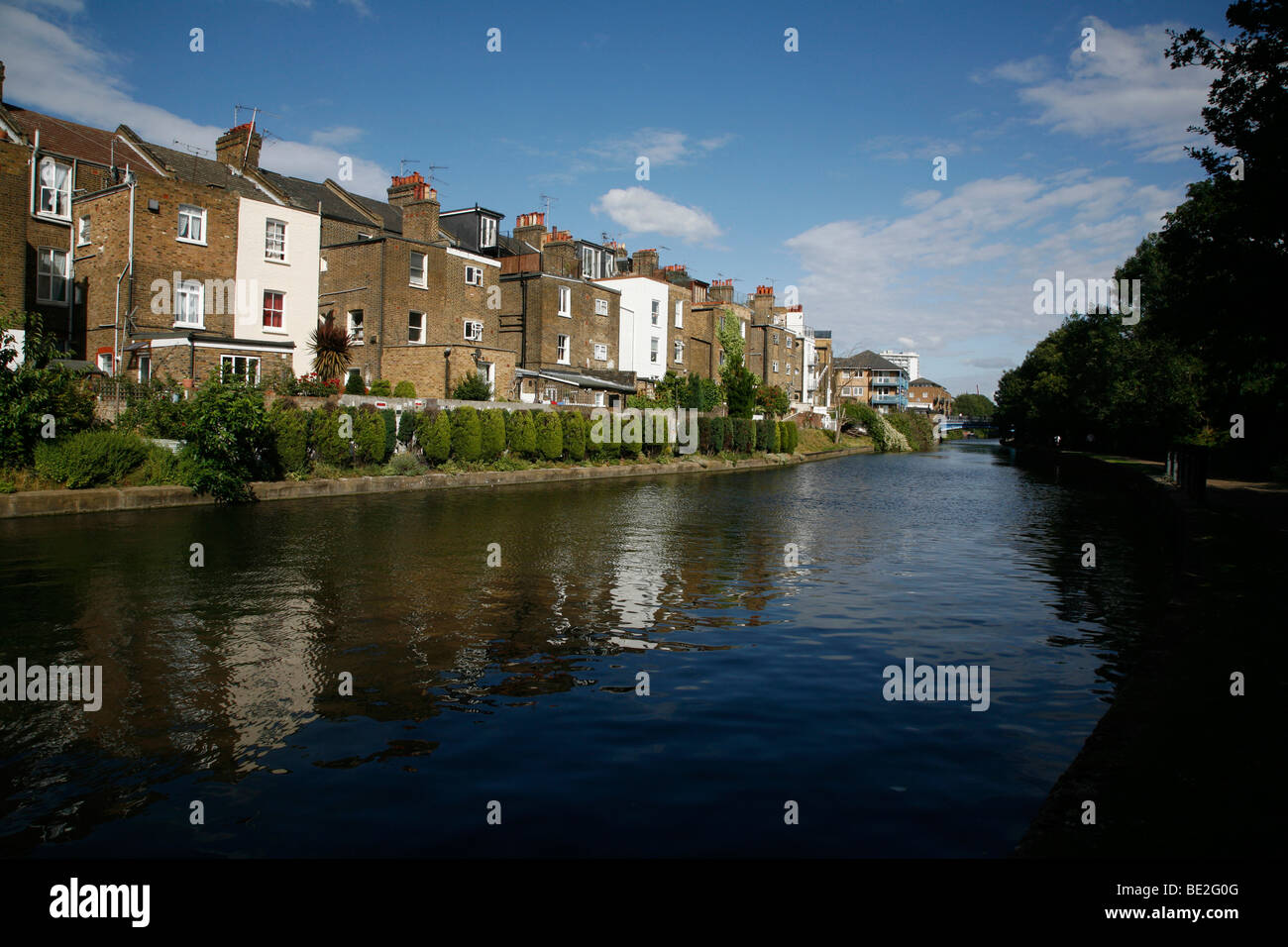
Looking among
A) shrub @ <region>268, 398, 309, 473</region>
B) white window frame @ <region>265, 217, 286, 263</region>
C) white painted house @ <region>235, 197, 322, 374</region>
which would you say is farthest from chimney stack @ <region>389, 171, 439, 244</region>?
shrub @ <region>268, 398, 309, 473</region>

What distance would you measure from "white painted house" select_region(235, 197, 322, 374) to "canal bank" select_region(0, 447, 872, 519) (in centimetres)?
1007

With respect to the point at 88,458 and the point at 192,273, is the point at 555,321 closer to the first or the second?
the point at 192,273

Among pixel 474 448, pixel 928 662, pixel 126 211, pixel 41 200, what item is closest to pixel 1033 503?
pixel 474 448

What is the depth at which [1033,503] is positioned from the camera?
86.9 ft

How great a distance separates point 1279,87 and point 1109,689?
15.8m

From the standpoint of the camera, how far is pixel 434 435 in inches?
1139

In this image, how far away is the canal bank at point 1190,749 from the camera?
392 centimetres

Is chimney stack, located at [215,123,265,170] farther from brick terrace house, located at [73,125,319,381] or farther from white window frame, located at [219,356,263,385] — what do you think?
white window frame, located at [219,356,263,385]

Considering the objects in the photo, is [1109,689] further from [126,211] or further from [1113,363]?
[1113,363]

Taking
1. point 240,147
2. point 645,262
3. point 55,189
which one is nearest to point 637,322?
point 645,262

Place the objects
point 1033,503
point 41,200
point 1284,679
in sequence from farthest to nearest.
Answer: point 41,200 < point 1033,503 < point 1284,679

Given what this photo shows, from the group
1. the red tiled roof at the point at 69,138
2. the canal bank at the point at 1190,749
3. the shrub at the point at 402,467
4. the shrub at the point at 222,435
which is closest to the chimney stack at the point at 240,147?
the red tiled roof at the point at 69,138
